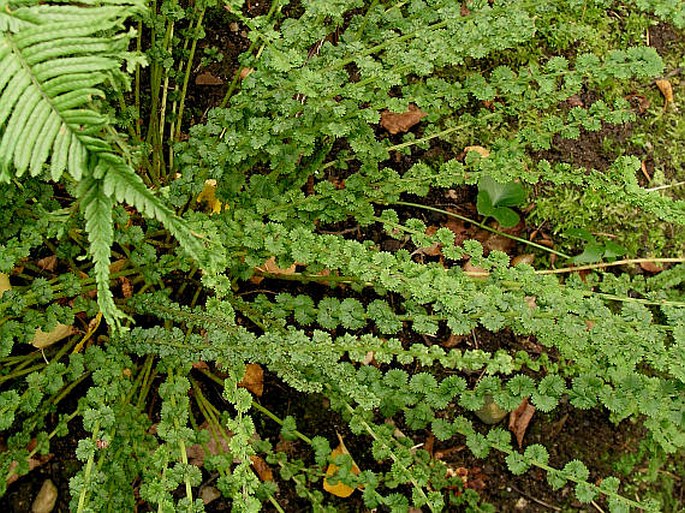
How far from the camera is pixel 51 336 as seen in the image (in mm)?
2672

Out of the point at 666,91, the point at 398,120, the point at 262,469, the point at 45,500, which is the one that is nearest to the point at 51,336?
the point at 45,500

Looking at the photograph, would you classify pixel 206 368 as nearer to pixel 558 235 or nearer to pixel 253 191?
pixel 253 191

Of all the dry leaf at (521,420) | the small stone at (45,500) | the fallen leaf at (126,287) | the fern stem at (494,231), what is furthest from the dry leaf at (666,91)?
the small stone at (45,500)

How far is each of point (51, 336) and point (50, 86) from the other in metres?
1.56

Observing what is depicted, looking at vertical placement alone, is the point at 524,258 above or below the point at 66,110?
below

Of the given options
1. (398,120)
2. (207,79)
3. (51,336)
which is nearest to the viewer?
(51,336)

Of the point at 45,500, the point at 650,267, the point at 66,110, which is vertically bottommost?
the point at 650,267

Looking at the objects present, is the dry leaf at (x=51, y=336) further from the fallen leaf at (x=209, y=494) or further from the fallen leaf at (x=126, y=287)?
the fallen leaf at (x=209, y=494)

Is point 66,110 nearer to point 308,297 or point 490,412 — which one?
point 308,297

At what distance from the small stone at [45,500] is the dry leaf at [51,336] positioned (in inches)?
21.0

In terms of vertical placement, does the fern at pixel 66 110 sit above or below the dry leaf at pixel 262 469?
above

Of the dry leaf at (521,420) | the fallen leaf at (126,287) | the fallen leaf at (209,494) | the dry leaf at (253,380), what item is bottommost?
the dry leaf at (521,420)

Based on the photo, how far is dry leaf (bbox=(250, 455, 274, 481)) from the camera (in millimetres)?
2865

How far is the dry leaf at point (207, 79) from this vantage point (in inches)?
127
